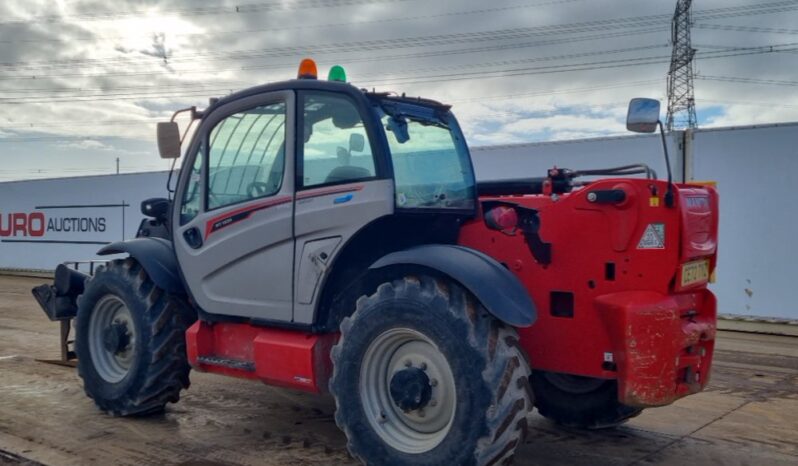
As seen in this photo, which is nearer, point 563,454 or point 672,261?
point 672,261

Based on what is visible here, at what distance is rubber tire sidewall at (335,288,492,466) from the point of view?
3.86 meters

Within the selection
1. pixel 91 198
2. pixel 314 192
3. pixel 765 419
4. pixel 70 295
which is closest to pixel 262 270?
pixel 314 192

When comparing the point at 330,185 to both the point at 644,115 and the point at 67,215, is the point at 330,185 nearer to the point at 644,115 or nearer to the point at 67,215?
the point at 644,115

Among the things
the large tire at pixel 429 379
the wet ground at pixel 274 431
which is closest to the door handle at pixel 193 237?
the wet ground at pixel 274 431

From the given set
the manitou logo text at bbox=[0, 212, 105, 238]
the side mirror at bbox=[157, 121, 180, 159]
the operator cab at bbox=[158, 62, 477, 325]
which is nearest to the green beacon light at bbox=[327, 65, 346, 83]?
the operator cab at bbox=[158, 62, 477, 325]

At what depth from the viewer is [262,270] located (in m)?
5.00

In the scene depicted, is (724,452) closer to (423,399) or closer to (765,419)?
(765,419)

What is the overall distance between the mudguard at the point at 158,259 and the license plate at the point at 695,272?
3502 mm

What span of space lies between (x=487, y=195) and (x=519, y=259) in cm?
113

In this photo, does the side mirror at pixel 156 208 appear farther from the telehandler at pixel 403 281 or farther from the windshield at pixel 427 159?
the windshield at pixel 427 159

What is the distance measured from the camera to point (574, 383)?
5367 millimetres

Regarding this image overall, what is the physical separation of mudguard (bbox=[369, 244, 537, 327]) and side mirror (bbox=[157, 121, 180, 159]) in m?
2.10

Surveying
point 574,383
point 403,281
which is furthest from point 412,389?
point 574,383

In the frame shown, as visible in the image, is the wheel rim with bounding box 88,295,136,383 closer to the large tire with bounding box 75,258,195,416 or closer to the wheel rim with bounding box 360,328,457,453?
the large tire with bounding box 75,258,195,416
